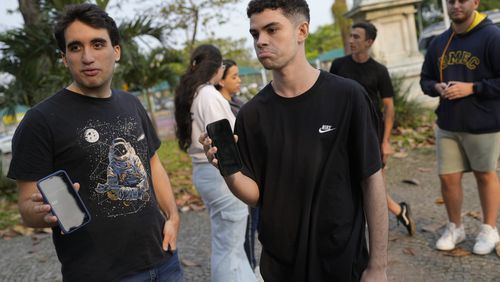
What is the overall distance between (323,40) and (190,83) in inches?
2628

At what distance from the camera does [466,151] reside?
4258mm

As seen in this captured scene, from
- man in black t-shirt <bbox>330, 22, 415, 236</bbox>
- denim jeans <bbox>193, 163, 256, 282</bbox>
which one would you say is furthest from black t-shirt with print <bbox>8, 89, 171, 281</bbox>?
man in black t-shirt <bbox>330, 22, 415, 236</bbox>

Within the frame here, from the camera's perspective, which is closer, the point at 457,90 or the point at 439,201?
the point at 457,90

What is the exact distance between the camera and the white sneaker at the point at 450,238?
4320 millimetres

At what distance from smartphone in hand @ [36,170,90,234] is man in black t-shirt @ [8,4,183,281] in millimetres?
33

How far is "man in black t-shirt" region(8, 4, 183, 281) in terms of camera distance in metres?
2.07

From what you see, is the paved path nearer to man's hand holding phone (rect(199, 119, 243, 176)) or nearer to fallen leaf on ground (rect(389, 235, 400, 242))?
fallen leaf on ground (rect(389, 235, 400, 242))

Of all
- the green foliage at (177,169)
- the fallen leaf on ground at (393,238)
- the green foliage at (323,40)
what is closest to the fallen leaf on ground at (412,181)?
the fallen leaf on ground at (393,238)

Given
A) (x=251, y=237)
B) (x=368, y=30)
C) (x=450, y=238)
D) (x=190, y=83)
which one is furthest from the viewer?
(x=368, y=30)

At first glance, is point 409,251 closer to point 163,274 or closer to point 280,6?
point 163,274

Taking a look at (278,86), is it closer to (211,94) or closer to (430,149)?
(211,94)

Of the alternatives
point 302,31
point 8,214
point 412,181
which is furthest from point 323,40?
point 302,31

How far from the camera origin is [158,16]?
1752 cm

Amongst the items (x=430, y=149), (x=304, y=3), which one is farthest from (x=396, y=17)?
(x=304, y=3)
